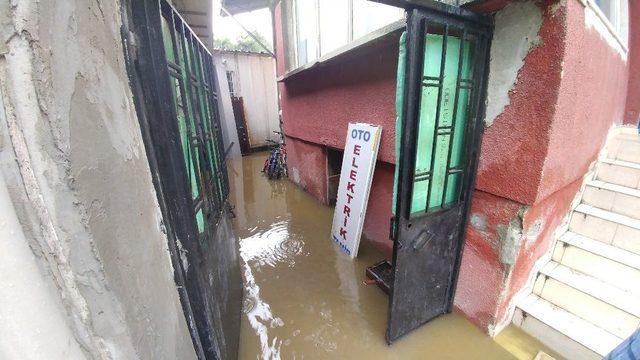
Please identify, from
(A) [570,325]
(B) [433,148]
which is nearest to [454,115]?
(B) [433,148]

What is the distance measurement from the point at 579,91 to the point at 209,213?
112 inches

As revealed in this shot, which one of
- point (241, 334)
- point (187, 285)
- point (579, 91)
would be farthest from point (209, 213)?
point (579, 91)

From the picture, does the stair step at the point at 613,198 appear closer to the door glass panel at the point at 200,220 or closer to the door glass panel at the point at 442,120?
the door glass panel at the point at 442,120

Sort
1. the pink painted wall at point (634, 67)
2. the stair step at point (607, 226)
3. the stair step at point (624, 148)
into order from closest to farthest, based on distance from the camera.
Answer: the stair step at point (607, 226)
the stair step at point (624, 148)
the pink painted wall at point (634, 67)

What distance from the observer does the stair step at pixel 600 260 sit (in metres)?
2.22

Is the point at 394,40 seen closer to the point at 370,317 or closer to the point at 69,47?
the point at 69,47

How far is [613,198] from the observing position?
2.72m

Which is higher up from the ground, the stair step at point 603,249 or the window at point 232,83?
the window at point 232,83

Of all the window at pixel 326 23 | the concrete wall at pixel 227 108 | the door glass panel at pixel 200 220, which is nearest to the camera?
the door glass panel at pixel 200 220

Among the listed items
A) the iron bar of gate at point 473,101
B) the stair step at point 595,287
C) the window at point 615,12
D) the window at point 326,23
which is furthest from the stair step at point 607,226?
the window at point 326,23

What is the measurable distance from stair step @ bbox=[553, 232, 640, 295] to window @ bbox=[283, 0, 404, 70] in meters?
2.77

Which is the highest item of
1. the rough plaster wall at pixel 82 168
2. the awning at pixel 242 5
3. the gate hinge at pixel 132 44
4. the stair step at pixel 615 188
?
the awning at pixel 242 5

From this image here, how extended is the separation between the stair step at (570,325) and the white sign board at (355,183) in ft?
5.65

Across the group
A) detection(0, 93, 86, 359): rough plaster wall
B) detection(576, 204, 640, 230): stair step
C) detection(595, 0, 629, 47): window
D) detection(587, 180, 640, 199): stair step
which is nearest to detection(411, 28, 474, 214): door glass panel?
detection(576, 204, 640, 230): stair step
